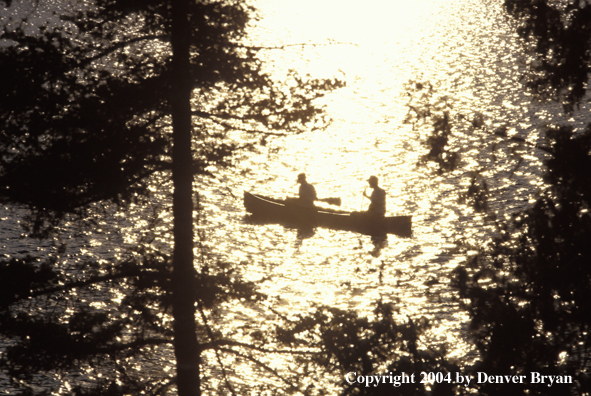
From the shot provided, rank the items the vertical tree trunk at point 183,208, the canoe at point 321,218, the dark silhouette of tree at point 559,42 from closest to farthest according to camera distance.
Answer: the vertical tree trunk at point 183,208 → the dark silhouette of tree at point 559,42 → the canoe at point 321,218

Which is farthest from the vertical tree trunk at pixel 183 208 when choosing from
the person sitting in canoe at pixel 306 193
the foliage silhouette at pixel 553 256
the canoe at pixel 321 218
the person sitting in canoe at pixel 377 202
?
the person sitting in canoe at pixel 306 193

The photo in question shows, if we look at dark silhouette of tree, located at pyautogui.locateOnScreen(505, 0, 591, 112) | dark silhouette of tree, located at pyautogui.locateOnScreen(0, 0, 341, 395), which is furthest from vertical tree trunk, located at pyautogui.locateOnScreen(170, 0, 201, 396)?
dark silhouette of tree, located at pyautogui.locateOnScreen(505, 0, 591, 112)

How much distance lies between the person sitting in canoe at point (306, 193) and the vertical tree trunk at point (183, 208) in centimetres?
1634

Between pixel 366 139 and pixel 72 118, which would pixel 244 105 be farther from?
pixel 366 139

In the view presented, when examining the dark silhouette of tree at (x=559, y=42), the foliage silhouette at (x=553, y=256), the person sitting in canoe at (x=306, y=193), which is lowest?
the foliage silhouette at (x=553, y=256)

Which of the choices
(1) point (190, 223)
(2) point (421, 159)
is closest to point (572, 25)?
(2) point (421, 159)

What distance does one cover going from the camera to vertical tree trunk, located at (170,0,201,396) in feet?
27.0

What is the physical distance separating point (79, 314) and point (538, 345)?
6.25 meters

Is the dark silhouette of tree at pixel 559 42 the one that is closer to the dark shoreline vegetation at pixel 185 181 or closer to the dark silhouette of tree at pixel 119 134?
the dark shoreline vegetation at pixel 185 181

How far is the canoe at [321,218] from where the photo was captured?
2514cm

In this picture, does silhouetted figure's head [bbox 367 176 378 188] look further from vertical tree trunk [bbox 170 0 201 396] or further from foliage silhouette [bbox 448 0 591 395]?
vertical tree trunk [bbox 170 0 201 396]

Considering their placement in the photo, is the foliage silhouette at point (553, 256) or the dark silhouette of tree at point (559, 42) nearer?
the foliage silhouette at point (553, 256)

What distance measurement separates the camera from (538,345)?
367 inches

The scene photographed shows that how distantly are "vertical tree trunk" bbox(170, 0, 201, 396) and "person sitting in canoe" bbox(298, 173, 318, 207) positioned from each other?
53.6 feet
